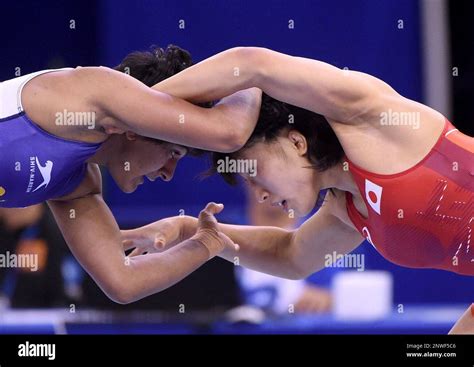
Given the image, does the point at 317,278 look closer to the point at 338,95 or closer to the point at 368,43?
the point at 368,43

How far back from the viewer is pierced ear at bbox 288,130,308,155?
2.58 meters

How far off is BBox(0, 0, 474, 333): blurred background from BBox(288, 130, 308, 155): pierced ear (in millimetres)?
996

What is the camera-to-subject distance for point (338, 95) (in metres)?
2.36

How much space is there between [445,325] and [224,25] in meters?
1.38

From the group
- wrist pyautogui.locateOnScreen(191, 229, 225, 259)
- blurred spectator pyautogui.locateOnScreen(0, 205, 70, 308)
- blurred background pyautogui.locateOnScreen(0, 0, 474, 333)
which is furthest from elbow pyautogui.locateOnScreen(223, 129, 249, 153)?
blurred spectator pyautogui.locateOnScreen(0, 205, 70, 308)

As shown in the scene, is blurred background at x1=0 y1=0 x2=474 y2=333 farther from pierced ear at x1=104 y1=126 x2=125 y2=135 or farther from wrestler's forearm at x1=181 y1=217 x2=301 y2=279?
pierced ear at x1=104 y1=126 x2=125 y2=135

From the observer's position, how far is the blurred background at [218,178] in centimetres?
351

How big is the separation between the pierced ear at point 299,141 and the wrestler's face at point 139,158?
0.31m

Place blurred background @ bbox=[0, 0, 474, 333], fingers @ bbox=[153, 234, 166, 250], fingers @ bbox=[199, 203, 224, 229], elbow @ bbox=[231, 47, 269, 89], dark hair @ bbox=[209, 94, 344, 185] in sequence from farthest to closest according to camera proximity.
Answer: blurred background @ bbox=[0, 0, 474, 333] < fingers @ bbox=[199, 203, 224, 229] < fingers @ bbox=[153, 234, 166, 250] < dark hair @ bbox=[209, 94, 344, 185] < elbow @ bbox=[231, 47, 269, 89]

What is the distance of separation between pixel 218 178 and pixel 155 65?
3.86 feet

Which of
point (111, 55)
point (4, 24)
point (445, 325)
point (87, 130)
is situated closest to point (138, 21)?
point (111, 55)

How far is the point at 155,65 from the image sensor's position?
2650 mm

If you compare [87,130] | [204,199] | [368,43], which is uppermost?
[368,43]

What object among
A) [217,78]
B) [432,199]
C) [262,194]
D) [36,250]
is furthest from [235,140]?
[36,250]
